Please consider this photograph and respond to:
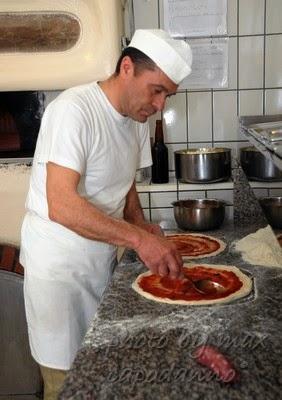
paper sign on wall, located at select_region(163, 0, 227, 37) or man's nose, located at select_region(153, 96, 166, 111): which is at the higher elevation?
paper sign on wall, located at select_region(163, 0, 227, 37)

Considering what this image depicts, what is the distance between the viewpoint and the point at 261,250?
1.61 m

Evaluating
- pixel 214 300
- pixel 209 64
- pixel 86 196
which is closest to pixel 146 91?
pixel 86 196

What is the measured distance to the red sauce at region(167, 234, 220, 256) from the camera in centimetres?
171

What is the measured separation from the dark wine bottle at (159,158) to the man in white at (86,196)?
58 centimetres

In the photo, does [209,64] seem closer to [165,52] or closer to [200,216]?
[200,216]

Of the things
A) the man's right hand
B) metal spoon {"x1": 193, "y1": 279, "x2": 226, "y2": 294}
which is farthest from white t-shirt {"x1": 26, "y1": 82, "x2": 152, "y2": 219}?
metal spoon {"x1": 193, "y1": 279, "x2": 226, "y2": 294}

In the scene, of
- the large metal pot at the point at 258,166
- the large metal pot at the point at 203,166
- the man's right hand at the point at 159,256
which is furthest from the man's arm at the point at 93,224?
the large metal pot at the point at 203,166

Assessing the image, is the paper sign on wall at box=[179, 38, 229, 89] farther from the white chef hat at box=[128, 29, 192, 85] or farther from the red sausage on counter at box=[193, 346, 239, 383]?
the red sausage on counter at box=[193, 346, 239, 383]

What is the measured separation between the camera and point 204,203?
2084 millimetres

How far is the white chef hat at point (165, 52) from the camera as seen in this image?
1.30 meters

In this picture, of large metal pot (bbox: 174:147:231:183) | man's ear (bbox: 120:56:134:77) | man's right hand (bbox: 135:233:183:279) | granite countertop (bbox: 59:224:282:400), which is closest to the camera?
granite countertop (bbox: 59:224:282:400)

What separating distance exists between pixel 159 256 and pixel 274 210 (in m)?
0.37

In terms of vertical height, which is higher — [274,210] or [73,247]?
[274,210]

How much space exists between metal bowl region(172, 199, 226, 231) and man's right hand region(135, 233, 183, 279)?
72cm
